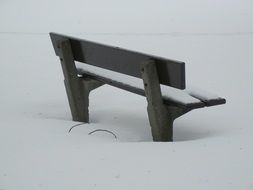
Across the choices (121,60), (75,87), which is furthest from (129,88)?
(75,87)

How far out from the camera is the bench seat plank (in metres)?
4.26

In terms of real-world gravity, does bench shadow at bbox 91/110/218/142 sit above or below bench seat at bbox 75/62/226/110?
below

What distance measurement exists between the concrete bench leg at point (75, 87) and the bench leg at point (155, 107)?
105 cm

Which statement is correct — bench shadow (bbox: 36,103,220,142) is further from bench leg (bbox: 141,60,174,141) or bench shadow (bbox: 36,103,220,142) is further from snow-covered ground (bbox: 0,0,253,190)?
bench leg (bbox: 141,60,174,141)

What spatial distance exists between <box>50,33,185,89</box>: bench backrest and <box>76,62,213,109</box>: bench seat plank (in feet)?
0.52

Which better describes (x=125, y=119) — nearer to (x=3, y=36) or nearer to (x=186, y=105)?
(x=186, y=105)

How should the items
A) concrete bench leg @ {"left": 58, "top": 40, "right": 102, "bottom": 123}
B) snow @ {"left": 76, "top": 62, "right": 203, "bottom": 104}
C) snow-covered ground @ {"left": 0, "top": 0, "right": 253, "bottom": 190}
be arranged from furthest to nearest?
concrete bench leg @ {"left": 58, "top": 40, "right": 102, "bottom": 123}
snow @ {"left": 76, "top": 62, "right": 203, "bottom": 104}
snow-covered ground @ {"left": 0, "top": 0, "right": 253, "bottom": 190}

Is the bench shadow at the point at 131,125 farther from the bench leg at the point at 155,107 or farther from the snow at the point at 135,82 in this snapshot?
the snow at the point at 135,82

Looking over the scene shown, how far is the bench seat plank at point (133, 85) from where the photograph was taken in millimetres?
4262

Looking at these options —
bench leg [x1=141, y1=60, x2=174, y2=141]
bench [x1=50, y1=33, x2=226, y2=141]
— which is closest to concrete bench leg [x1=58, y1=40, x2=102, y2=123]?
bench [x1=50, y1=33, x2=226, y2=141]

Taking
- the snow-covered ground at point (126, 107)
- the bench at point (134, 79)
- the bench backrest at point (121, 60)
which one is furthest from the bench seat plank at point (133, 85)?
the snow-covered ground at point (126, 107)

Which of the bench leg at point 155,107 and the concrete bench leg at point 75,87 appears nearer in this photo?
the bench leg at point 155,107

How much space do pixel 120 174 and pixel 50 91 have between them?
3910mm

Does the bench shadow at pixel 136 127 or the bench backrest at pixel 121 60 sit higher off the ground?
the bench backrest at pixel 121 60
